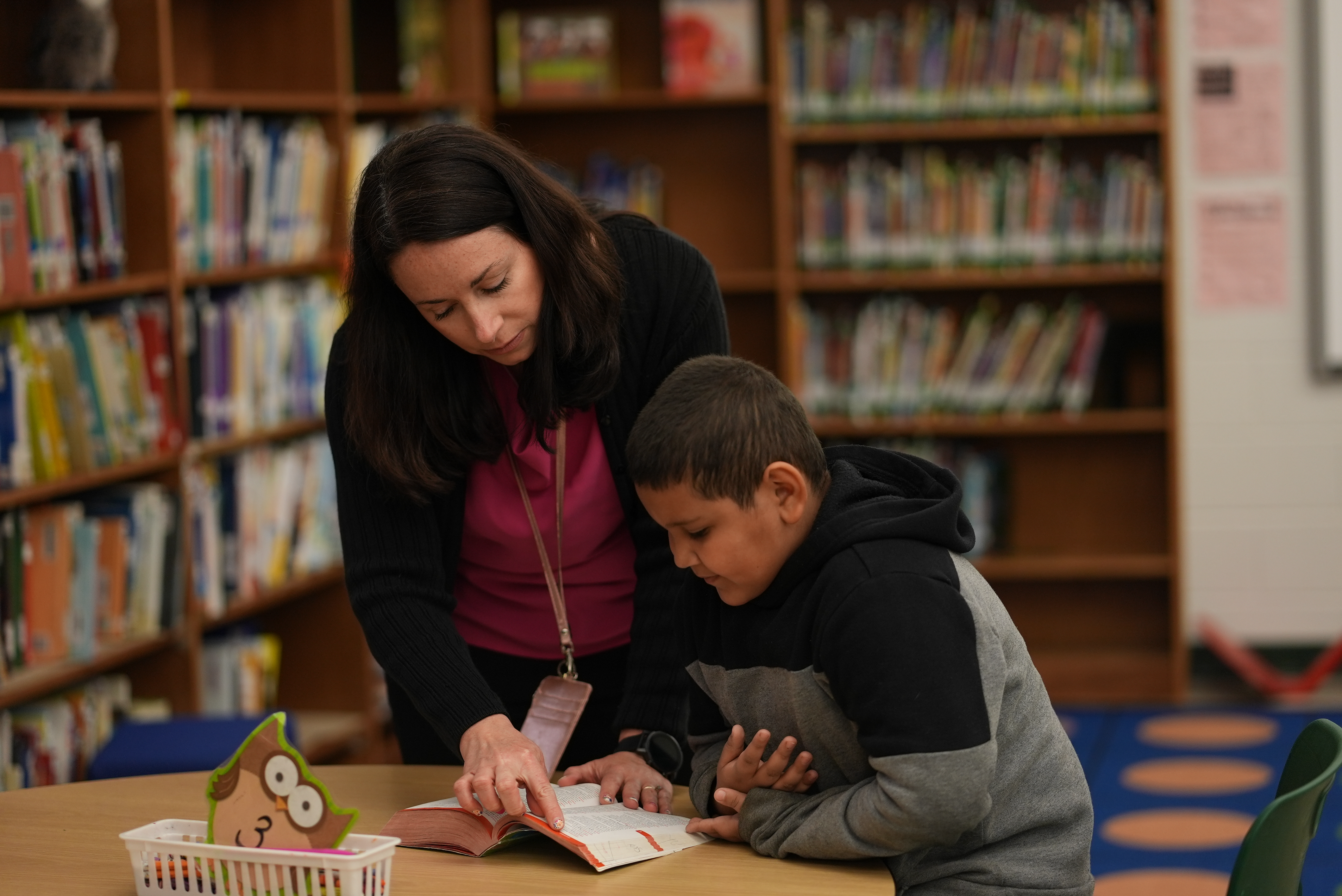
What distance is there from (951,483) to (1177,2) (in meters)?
3.66

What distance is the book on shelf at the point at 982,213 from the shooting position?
174 inches

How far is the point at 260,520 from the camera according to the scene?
355 centimetres

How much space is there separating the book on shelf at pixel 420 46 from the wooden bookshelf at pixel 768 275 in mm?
63

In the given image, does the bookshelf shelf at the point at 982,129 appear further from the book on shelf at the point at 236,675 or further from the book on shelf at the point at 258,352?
the book on shelf at the point at 236,675

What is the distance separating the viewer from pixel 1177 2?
458 cm

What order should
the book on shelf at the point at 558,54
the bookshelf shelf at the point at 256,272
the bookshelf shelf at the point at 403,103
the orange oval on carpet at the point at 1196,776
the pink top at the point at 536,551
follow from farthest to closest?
1. the book on shelf at the point at 558,54
2. the bookshelf shelf at the point at 403,103
3. the orange oval on carpet at the point at 1196,776
4. the bookshelf shelf at the point at 256,272
5. the pink top at the point at 536,551

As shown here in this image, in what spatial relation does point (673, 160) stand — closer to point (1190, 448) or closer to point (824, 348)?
point (824, 348)

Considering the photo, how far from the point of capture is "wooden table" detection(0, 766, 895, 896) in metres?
1.38

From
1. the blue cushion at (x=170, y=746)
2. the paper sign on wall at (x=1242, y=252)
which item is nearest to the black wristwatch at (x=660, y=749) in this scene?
the blue cushion at (x=170, y=746)

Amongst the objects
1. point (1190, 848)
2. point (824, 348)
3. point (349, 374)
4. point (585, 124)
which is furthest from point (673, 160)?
point (349, 374)

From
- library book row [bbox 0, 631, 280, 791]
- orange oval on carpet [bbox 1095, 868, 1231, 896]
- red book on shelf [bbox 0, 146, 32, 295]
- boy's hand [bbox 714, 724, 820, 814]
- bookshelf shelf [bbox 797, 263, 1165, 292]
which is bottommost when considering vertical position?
orange oval on carpet [bbox 1095, 868, 1231, 896]

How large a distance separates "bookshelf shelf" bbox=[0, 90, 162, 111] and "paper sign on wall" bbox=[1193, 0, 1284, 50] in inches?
123

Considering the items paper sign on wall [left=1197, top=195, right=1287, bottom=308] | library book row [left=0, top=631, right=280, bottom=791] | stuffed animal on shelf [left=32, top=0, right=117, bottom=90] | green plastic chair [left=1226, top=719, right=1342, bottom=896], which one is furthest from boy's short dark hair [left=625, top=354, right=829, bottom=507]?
paper sign on wall [left=1197, top=195, right=1287, bottom=308]

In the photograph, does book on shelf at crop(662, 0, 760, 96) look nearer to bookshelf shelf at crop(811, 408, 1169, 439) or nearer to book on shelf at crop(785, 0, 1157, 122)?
book on shelf at crop(785, 0, 1157, 122)
